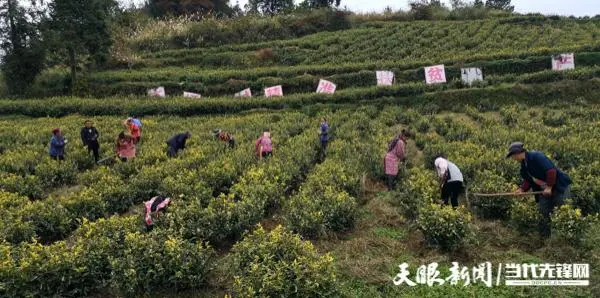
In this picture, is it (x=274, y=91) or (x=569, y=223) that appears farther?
Result: (x=274, y=91)

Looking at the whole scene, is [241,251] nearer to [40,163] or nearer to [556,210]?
[556,210]

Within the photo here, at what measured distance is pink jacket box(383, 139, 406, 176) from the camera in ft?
38.1

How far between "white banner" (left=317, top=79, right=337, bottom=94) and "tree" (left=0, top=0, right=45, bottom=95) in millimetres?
16714

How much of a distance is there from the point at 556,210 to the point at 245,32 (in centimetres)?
3450

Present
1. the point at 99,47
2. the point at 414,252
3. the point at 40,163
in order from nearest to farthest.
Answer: the point at 414,252
the point at 40,163
the point at 99,47

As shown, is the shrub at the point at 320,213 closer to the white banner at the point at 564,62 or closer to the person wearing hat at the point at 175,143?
the person wearing hat at the point at 175,143

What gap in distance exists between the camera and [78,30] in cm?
2908

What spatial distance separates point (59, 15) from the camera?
28328 mm

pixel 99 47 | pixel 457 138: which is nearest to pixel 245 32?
pixel 99 47

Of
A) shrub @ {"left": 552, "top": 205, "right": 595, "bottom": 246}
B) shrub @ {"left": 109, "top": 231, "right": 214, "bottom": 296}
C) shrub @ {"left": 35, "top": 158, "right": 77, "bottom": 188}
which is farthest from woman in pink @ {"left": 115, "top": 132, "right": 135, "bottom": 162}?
shrub @ {"left": 552, "top": 205, "right": 595, "bottom": 246}

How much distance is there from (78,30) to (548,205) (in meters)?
28.8

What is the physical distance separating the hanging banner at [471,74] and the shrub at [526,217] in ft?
58.6

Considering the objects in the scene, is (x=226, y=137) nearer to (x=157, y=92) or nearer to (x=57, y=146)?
(x=57, y=146)

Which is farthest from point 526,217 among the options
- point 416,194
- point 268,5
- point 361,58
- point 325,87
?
point 268,5
